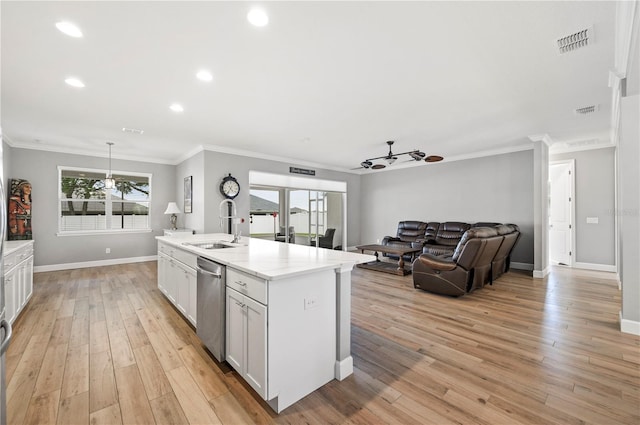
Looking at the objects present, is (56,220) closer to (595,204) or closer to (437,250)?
(437,250)

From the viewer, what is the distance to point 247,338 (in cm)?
190

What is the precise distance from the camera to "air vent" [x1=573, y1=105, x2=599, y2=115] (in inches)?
149

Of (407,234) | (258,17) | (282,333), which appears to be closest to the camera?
(282,333)

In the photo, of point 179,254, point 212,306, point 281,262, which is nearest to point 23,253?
point 179,254

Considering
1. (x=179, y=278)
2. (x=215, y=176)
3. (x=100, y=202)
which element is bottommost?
(x=179, y=278)

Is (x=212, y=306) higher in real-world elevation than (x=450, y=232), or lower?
lower

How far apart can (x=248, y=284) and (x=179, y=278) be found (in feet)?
5.76

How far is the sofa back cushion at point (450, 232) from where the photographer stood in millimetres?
6426

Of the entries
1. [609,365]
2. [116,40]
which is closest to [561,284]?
[609,365]

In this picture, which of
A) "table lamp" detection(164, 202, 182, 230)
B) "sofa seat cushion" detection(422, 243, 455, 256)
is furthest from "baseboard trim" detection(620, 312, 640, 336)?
"table lamp" detection(164, 202, 182, 230)

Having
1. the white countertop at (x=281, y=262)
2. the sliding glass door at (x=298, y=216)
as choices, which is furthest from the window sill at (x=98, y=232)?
the white countertop at (x=281, y=262)

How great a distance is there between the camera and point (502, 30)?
2156 mm

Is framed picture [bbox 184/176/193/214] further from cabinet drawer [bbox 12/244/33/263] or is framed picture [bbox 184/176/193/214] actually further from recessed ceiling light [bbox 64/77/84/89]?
recessed ceiling light [bbox 64/77/84/89]

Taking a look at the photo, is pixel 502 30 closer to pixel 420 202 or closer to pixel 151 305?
pixel 151 305
